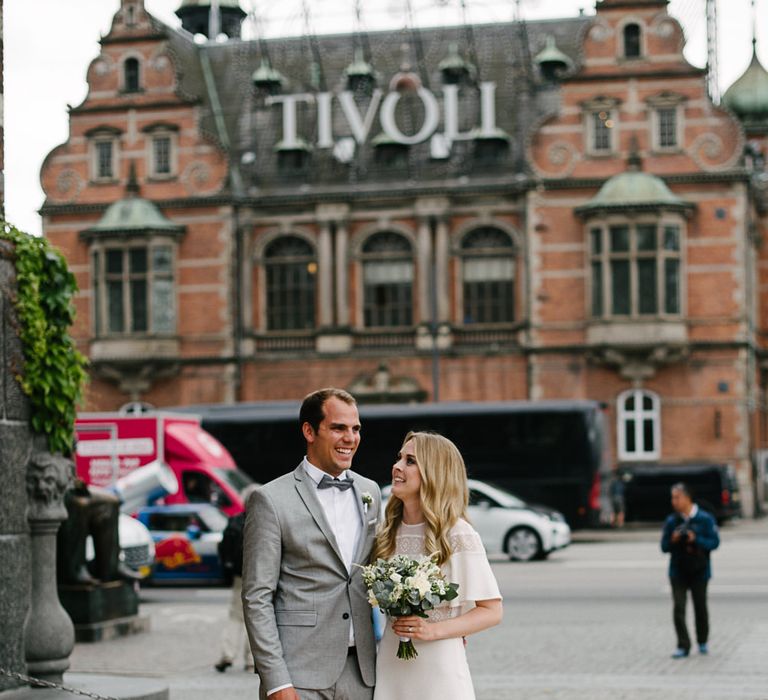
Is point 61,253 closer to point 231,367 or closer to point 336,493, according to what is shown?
point 336,493

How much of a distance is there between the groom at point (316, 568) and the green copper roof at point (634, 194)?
38288 mm

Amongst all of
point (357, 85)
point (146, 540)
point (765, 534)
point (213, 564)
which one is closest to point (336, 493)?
point (146, 540)

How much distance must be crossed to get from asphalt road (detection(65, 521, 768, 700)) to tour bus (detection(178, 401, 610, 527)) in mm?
10061

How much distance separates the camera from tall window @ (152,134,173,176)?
48000mm

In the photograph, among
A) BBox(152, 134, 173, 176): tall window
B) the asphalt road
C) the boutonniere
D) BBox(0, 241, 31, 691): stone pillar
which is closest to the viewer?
the boutonniere

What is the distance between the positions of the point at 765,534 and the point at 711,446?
6.21 meters

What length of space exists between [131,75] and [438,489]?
43416mm

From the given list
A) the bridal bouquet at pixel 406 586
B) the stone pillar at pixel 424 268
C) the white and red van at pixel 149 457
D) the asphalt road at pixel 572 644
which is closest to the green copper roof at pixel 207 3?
the stone pillar at pixel 424 268

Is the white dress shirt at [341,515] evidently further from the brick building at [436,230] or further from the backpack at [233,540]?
the brick building at [436,230]

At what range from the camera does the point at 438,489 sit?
634cm

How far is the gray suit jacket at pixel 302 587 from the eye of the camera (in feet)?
20.7

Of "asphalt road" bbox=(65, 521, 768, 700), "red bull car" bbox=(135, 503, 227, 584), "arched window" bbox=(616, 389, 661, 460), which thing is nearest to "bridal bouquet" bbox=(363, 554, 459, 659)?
"asphalt road" bbox=(65, 521, 768, 700)

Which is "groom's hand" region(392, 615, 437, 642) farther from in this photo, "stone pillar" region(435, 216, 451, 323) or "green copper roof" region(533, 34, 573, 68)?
"green copper roof" region(533, 34, 573, 68)

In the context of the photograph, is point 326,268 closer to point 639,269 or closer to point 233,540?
point 639,269
